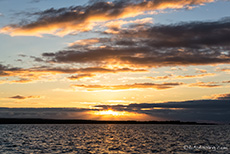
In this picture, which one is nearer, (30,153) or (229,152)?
(30,153)

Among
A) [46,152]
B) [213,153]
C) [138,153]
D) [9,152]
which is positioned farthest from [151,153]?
[9,152]

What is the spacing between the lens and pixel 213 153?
6034 cm

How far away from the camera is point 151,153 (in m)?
59.1

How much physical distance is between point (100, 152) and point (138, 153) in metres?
8.10

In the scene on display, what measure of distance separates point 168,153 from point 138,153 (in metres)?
A: 6.16

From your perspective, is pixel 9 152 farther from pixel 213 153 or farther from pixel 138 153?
pixel 213 153

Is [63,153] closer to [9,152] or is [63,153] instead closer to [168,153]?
[9,152]

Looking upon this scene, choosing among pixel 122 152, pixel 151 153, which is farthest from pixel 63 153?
pixel 151 153

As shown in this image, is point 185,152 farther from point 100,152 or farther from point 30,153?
point 30,153

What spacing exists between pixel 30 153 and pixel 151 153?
24.4 m

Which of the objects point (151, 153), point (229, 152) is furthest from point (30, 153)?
point (229, 152)

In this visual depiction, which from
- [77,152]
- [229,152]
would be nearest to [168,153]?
[229,152]

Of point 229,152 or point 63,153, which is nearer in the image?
point 63,153

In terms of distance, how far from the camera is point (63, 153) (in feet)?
189
